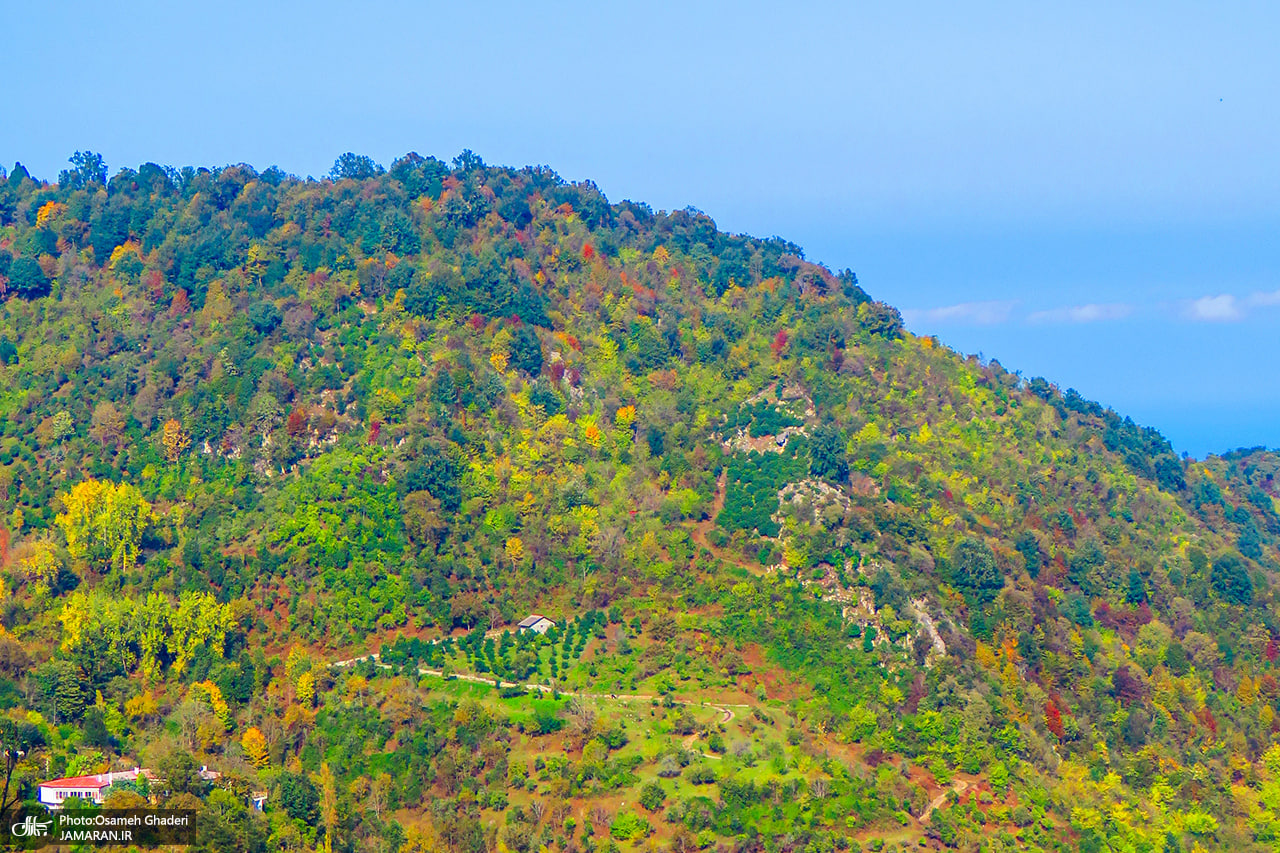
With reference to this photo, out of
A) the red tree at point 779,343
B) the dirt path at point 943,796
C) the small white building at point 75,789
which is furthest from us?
the red tree at point 779,343

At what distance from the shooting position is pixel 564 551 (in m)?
67.3

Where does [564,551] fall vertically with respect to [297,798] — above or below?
above

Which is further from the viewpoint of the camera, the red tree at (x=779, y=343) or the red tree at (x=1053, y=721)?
the red tree at (x=779, y=343)

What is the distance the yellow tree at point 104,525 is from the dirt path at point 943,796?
35.3m

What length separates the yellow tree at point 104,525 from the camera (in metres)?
62.6

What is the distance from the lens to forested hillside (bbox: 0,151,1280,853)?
5312 cm

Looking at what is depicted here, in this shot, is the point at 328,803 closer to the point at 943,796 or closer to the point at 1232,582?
the point at 943,796

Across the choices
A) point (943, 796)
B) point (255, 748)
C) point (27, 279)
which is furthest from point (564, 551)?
point (27, 279)

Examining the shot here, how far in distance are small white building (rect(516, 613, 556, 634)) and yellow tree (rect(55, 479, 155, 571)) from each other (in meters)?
17.5

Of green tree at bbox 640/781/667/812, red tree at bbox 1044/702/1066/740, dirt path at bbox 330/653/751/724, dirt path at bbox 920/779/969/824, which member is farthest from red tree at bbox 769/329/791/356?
green tree at bbox 640/781/667/812

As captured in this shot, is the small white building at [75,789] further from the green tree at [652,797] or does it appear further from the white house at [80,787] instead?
the green tree at [652,797]

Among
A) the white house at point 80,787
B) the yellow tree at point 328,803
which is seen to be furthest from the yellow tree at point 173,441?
the white house at point 80,787

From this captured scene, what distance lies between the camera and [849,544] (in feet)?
214

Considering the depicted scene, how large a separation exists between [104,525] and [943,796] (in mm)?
37566
